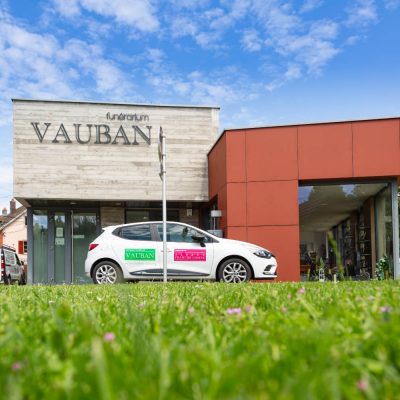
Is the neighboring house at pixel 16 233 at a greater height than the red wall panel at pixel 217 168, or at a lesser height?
lesser

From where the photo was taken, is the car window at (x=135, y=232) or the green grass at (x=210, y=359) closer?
the green grass at (x=210, y=359)

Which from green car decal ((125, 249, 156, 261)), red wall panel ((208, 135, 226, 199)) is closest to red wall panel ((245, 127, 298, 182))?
red wall panel ((208, 135, 226, 199))

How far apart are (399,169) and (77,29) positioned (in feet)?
44.6

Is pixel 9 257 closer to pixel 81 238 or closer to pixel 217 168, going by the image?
pixel 81 238

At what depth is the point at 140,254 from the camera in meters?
12.0

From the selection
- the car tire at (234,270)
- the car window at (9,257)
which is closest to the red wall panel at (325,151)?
the car tire at (234,270)

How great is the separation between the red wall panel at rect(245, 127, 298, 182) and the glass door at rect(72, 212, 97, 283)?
303 inches

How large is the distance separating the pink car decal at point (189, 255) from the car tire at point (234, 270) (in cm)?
54

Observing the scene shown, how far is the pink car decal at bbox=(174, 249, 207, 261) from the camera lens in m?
11.9

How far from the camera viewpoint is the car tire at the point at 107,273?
471 inches

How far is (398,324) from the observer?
1.65m

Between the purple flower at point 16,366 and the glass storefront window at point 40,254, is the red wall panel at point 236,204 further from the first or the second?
the purple flower at point 16,366

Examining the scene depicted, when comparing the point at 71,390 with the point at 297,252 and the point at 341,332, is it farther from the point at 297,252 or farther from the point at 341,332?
the point at 297,252

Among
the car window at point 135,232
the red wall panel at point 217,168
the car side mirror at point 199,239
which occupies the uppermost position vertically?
the red wall panel at point 217,168
